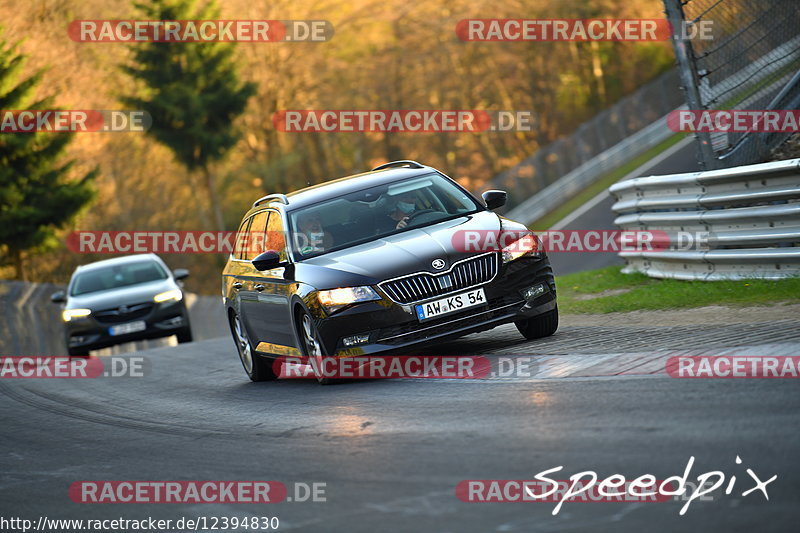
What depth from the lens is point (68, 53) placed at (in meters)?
45.4

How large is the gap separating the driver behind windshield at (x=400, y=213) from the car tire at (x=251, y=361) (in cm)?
220

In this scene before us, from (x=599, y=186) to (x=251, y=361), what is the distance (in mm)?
27247


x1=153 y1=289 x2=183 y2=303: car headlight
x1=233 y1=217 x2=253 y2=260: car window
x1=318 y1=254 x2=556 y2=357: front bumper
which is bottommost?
x1=153 y1=289 x2=183 y2=303: car headlight

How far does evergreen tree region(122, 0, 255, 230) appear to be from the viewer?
48781 mm

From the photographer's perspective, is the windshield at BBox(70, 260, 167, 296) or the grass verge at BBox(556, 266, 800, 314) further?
the windshield at BBox(70, 260, 167, 296)

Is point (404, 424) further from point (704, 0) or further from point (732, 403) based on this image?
point (704, 0)

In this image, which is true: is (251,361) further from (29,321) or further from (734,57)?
(29,321)

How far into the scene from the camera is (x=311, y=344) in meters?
10.5

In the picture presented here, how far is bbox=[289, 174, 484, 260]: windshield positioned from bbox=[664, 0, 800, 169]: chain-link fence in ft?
13.7

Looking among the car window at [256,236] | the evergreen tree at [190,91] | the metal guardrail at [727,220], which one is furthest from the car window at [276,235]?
the evergreen tree at [190,91]

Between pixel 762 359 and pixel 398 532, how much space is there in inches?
141

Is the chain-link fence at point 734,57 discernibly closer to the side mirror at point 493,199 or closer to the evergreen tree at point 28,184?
the side mirror at point 493,199

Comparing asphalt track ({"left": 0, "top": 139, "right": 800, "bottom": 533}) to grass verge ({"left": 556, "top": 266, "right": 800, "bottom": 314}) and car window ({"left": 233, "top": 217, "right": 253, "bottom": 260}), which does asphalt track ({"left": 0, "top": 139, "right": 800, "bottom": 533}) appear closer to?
grass verge ({"left": 556, "top": 266, "right": 800, "bottom": 314})

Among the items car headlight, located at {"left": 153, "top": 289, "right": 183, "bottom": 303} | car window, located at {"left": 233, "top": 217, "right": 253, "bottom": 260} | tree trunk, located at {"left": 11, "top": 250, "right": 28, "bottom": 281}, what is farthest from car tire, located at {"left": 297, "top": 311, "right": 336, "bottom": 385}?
tree trunk, located at {"left": 11, "top": 250, "right": 28, "bottom": 281}
